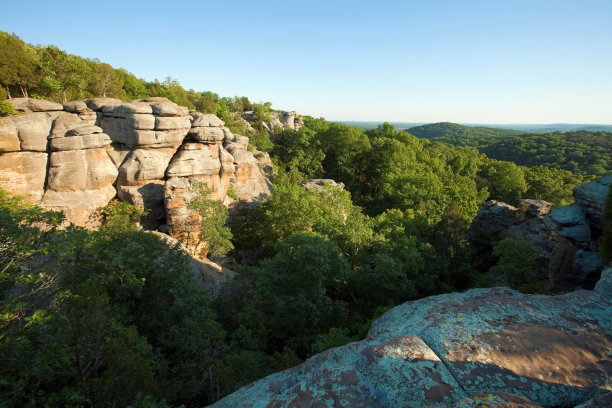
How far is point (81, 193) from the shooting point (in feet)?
69.6

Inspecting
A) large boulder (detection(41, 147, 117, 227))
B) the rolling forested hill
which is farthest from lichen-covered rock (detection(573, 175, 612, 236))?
the rolling forested hill

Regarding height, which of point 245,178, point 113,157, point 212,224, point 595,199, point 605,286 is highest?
point 113,157

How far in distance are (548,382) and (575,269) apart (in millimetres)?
12552

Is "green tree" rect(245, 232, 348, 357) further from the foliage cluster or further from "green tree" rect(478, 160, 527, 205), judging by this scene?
"green tree" rect(478, 160, 527, 205)

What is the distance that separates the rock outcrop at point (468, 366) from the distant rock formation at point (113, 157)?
19.6 m

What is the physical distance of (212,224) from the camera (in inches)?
820

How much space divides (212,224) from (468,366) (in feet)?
61.4

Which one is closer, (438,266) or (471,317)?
(471,317)

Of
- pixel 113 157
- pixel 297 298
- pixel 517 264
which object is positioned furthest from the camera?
pixel 113 157

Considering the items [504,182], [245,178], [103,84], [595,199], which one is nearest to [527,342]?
[595,199]

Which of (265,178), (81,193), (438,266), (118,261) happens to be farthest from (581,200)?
(81,193)

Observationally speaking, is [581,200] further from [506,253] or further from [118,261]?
[118,261]

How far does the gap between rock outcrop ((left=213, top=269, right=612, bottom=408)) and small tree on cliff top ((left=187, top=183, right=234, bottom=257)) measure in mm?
15229

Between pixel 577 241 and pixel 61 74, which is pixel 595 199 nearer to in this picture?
pixel 577 241
